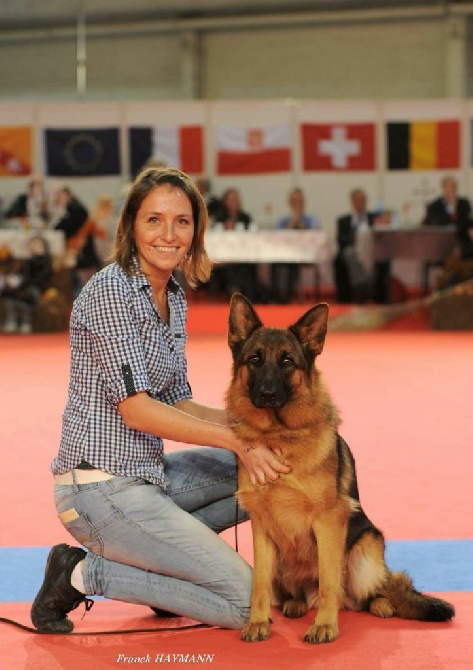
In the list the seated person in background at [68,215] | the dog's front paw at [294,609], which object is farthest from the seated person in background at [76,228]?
the dog's front paw at [294,609]

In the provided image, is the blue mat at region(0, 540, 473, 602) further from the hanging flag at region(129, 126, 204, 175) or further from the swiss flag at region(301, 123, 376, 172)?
the hanging flag at region(129, 126, 204, 175)

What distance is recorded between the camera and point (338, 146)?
16109 millimetres

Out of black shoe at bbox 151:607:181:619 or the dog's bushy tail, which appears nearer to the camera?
the dog's bushy tail

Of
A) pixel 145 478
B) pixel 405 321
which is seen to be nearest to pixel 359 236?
pixel 405 321

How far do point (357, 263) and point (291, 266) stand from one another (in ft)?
2.92

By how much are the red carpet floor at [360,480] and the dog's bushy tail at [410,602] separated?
0.03m

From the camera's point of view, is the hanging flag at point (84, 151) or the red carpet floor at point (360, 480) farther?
the hanging flag at point (84, 151)

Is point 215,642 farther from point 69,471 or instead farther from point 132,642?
point 69,471

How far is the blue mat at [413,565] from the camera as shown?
3457 mm

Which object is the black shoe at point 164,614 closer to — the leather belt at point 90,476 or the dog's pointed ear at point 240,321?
the leather belt at point 90,476

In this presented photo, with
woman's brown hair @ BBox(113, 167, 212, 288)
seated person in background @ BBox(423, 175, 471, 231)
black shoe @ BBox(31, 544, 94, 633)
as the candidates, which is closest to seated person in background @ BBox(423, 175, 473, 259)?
seated person in background @ BBox(423, 175, 471, 231)

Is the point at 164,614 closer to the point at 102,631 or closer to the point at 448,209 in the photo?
the point at 102,631

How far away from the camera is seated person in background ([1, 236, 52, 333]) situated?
472 inches

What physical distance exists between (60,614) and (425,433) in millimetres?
3201
